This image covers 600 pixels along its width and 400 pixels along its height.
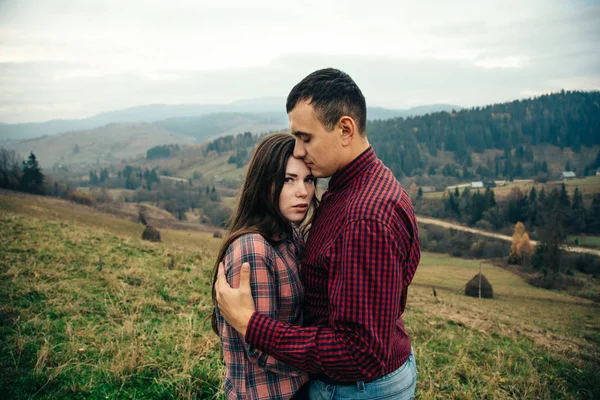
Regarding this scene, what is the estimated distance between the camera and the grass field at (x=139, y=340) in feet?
13.8

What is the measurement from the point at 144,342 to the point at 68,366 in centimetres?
101

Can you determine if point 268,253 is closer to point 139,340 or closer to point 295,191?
point 295,191

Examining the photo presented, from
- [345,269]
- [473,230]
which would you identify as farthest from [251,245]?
[473,230]

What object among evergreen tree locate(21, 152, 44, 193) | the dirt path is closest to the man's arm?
evergreen tree locate(21, 152, 44, 193)

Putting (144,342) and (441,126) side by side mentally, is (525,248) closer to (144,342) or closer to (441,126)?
(144,342)

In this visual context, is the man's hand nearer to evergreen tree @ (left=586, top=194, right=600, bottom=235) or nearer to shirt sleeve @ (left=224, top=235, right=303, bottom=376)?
shirt sleeve @ (left=224, top=235, right=303, bottom=376)

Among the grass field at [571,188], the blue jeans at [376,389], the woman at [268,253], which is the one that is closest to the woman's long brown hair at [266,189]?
the woman at [268,253]

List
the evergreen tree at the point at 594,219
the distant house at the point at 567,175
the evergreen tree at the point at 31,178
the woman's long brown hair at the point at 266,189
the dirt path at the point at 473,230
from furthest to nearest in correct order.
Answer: the distant house at the point at 567,175, the evergreen tree at the point at 594,219, the dirt path at the point at 473,230, the evergreen tree at the point at 31,178, the woman's long brown hair at the point at 266,189

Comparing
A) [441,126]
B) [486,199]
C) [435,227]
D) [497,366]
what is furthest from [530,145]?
[497,366]

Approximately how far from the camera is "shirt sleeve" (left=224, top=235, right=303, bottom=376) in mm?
2133

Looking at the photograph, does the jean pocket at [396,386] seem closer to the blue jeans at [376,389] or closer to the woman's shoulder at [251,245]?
the blue jeans at [376,389]

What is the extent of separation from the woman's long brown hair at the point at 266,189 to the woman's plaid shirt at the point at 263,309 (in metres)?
0.18

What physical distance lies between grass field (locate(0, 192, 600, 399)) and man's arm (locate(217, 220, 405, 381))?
2.82 meters

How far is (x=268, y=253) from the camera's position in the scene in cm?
223
